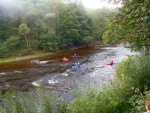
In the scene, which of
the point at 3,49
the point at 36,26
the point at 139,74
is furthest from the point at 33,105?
the point at 36,26

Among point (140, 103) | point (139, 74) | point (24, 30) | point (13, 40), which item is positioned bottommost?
point (140, 103)

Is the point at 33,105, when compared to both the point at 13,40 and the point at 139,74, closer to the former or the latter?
the point at 139,74

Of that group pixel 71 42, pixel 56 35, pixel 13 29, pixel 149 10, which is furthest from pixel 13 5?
pixel 149 10

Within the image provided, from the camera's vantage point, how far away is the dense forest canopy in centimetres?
3931

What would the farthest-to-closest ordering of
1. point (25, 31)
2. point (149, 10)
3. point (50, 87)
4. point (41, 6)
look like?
point (41, 6), point (25, 31), point (50, 87), point (149, 10)

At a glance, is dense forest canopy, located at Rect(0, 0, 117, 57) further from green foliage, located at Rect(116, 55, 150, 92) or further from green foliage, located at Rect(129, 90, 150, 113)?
green foliage, located at Rect(129, 90, 150, 113)

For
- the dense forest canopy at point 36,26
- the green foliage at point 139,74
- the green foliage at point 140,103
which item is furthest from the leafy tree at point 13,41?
the green foliage at point 140,103

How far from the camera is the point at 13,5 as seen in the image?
41.6 metres

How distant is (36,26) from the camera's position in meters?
40.5

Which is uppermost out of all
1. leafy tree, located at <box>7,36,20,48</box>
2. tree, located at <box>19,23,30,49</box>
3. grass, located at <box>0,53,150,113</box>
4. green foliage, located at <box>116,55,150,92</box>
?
tree, located at <box>19,23,30,49</box>

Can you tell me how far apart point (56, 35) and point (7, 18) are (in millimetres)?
11283

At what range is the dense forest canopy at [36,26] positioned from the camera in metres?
39.3

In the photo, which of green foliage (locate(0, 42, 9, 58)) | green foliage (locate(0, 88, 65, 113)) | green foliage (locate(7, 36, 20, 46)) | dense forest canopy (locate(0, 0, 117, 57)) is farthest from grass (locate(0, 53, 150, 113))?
green foliage (locate(7, 36, 20, 46))

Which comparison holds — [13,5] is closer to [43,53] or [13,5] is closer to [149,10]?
[43,53]
